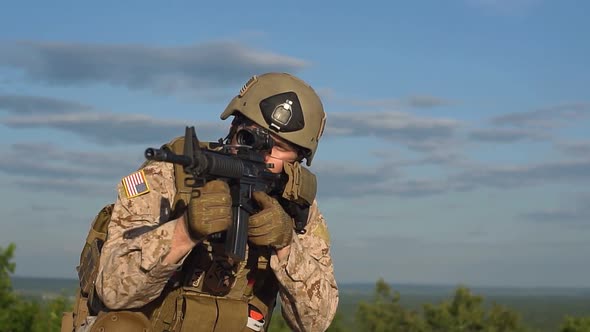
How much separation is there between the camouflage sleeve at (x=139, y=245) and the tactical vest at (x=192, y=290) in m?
0.18

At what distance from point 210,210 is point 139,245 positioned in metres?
0.66

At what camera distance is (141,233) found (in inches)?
265

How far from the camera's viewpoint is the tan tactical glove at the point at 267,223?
6.37 m

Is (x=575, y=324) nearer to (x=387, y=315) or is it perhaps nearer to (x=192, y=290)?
(x=387, y=315)

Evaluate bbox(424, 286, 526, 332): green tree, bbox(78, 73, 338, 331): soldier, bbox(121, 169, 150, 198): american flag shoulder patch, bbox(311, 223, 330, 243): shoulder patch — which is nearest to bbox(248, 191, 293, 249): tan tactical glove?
bbox(78, 73, 338, 331): soldier

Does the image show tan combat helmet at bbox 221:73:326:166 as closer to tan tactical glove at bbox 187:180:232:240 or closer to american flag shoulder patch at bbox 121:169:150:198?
american flag shoulder patch at bbox 121:169:150:198

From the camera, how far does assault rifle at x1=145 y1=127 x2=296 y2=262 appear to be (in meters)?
5.94

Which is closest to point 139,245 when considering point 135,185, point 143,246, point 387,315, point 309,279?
point 143,246

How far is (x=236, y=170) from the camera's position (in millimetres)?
6352

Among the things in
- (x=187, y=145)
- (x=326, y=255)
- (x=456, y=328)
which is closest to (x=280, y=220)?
(x=187, y=145)

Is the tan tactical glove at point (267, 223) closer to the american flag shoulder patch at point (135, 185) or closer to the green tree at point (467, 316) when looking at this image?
the american flag shoulder patch at point (135, 185)

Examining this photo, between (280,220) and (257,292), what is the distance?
1485 mm

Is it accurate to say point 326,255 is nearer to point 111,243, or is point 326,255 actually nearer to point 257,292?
point 257,292

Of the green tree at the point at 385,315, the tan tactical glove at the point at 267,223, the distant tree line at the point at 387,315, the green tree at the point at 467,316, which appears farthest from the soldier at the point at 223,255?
the green tree at the point at 385,315
